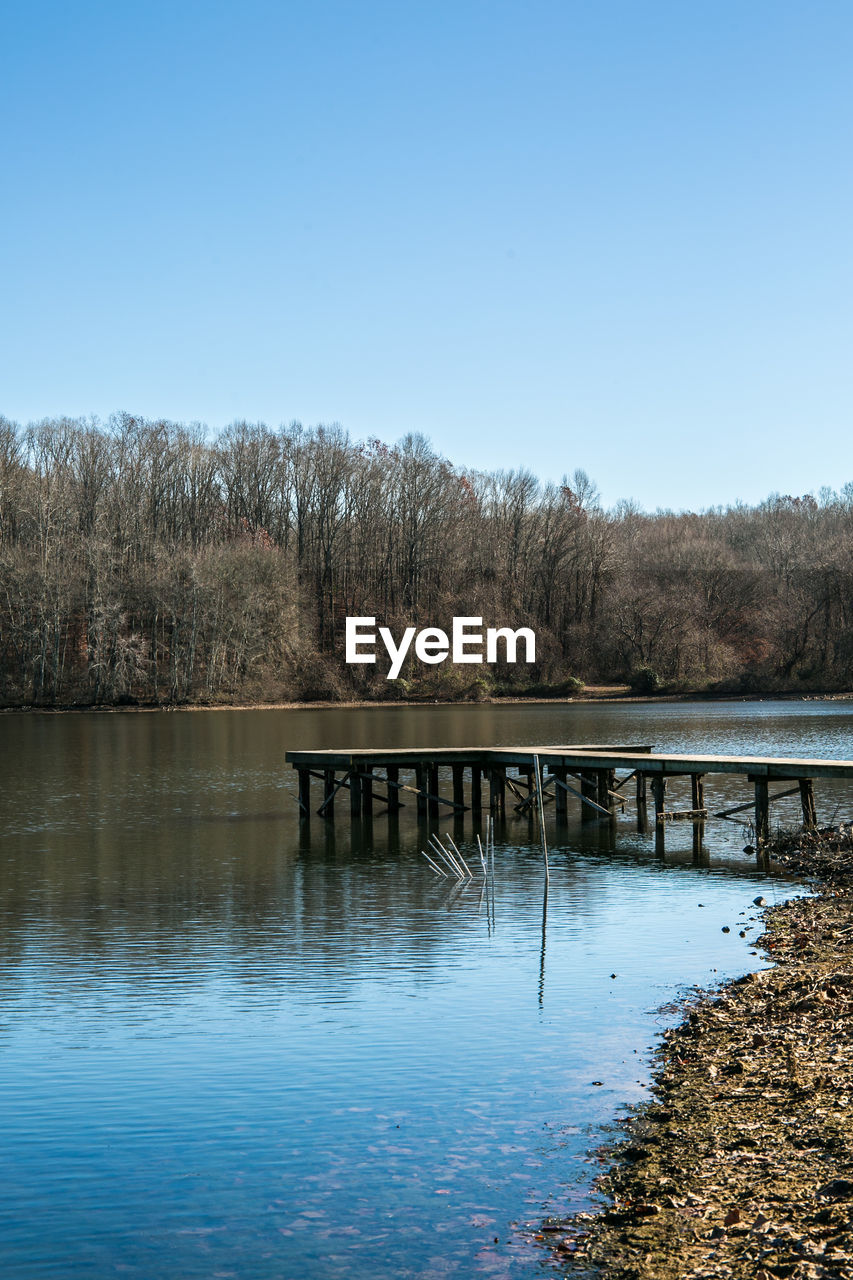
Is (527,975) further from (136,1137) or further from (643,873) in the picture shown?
(643,873)

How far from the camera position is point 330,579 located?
94875mm

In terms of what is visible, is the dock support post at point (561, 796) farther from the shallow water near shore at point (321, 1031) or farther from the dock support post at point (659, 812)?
the dock support post at point (659, 812)

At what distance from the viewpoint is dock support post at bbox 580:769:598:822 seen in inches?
1182

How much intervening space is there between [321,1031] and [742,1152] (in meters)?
4.89

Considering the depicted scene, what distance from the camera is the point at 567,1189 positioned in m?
8.26

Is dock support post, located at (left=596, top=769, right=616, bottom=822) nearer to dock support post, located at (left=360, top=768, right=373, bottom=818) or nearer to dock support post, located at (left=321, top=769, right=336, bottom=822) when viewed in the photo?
dock support post, located at (left=360, top=768, right=373, bottom=818)

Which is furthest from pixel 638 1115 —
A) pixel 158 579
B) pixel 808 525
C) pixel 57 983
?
pixel 808 525

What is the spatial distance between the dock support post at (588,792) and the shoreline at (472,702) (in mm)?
46187

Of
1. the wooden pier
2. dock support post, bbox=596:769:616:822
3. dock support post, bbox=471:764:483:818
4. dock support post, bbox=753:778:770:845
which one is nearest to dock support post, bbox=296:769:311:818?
the wooden pier

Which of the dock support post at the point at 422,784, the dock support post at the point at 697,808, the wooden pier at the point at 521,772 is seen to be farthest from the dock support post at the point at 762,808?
the dock support post at the point at 422,784

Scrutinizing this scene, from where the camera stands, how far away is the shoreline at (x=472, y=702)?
245ft

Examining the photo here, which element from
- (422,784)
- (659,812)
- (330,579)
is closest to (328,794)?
(422,784)

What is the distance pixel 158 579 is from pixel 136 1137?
70732 millimetres

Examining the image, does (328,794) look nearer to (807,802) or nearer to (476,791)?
(476,791)
